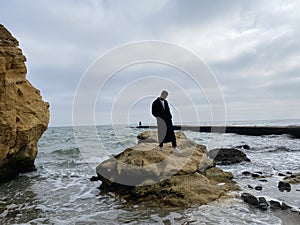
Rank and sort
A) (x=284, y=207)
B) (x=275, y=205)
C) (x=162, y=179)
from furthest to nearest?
(x=162, y=179), (x=275, y=205), (x=284, y=207)

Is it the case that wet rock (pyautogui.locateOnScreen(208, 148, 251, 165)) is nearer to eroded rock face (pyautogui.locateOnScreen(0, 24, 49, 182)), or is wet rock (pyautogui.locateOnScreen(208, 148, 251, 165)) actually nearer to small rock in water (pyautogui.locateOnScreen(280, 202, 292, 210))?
small rock in water (pyautogui.locateOnScreen(280, 202, 292, 210))

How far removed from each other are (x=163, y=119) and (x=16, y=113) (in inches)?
203

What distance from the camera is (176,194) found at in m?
6.14

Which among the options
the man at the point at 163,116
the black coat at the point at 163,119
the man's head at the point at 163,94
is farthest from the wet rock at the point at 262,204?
the man's head at the point at 163,94

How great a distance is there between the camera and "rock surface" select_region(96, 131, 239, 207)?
611cm

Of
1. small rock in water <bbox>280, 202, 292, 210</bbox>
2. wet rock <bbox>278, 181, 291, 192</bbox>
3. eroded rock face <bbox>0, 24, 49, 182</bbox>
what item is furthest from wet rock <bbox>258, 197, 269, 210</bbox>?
eroded rock face <bbox>0, 24, 49, 182</bbox>

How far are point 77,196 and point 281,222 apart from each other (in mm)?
4981

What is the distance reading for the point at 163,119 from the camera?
8.16 m

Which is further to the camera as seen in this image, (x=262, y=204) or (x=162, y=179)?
(x=162, y=179)

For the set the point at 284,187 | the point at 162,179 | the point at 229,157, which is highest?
the point at 162,179

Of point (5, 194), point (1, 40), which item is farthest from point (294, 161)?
point (1, 40)

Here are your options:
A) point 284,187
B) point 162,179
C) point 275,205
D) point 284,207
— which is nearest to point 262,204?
point 275,205

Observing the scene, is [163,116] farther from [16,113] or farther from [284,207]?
[16,113]

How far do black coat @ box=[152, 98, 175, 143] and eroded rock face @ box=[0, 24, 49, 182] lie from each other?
4601mm
